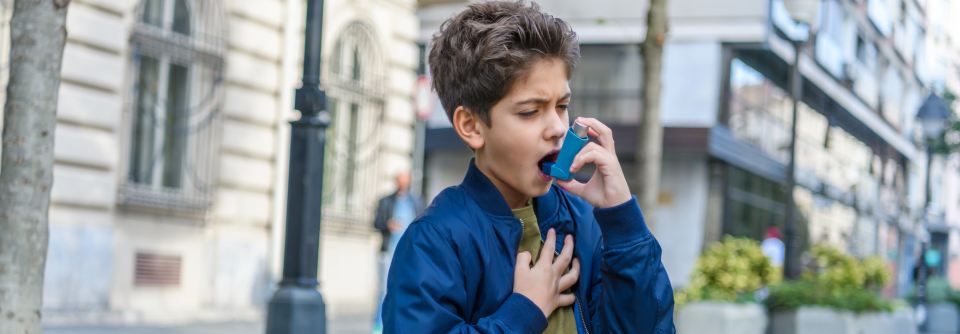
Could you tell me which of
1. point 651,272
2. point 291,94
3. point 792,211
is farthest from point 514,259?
point 792,211

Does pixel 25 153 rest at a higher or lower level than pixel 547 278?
higher

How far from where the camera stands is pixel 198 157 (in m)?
11.3

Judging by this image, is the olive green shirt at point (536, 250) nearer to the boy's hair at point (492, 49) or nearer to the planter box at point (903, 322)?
the boy's hair at point (492, 49)

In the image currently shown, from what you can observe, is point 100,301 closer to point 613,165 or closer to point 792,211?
point 613,165

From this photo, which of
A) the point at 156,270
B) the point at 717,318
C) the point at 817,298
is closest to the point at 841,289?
the point at 817,298

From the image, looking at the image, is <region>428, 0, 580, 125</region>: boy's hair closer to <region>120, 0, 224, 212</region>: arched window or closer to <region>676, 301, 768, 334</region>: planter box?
<region>676, 301, 768, 334</region>: planter box

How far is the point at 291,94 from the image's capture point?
41.2 ft

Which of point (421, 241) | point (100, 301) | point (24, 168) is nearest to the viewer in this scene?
point (421, 241)

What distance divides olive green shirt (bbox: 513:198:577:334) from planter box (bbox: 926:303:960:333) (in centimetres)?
1787

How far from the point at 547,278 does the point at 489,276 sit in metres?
0.11

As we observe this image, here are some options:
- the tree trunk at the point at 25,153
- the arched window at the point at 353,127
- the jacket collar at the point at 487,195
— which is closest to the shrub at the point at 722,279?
the arched window at the point at 353,127

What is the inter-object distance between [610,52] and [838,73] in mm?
10883

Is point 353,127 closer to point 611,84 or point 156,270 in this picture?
point 156,270

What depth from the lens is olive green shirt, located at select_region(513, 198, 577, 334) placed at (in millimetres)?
1885
